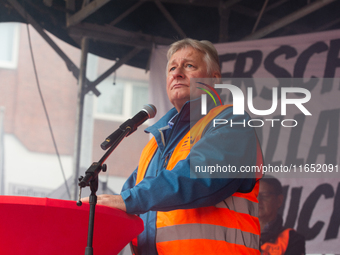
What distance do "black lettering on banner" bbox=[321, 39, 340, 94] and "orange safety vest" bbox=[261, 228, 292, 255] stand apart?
1.36 m

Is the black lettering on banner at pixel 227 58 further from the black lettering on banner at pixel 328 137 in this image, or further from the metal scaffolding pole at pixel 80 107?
the metal scaffolding pole at pixel 80 107

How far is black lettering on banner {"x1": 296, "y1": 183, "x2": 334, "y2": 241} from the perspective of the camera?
3189mm

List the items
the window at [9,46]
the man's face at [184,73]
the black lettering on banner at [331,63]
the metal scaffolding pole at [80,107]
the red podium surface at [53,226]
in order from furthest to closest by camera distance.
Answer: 1. the window at [9,46]
2. the metal scaffolding pole at [80,107]
3. the black lettering on banner at [331,63]
4. the man's face at [184,73]
5. the red podium surface at [53,226]

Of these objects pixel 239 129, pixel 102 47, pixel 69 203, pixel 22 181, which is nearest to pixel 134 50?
pixel 102 47

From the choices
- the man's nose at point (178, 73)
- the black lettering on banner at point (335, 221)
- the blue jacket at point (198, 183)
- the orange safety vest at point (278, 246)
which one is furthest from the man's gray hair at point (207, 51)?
the orange safety vest at point (278, 246)

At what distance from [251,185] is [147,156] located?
53cm

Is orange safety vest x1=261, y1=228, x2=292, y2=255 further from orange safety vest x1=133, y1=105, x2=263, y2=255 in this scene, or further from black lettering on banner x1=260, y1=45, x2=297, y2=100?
orange safety vest x1=133, y1=105, x2=263, y2=255

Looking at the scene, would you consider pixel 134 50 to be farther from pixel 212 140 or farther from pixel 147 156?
pixel 212 140

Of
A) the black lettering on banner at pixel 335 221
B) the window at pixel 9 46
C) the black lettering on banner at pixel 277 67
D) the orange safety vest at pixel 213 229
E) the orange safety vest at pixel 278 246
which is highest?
the window at pixel 9 46

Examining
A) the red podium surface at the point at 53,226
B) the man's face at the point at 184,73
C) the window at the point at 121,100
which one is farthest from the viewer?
the window at the point at 121,100

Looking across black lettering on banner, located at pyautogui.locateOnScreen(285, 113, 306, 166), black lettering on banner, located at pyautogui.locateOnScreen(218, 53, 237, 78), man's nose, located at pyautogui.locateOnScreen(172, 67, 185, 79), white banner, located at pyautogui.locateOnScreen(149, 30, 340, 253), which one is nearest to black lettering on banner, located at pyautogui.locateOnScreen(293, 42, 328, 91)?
white banner, located at pyautogui.locateOnScreen(149, 30, 340, 253)

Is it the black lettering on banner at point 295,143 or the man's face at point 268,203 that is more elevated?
the black lettering on banner at point 295,143

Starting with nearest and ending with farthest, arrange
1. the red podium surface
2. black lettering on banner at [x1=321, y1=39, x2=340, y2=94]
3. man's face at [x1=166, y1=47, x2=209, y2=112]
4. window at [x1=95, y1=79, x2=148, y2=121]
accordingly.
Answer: the red podium surface
man's face at [x1=166, y1=47, x2=209, y2=112]
black lettering on banner at [x1=321, y1=39, x2=340, y2=94]
window at [x1=95, y1=79, x2=148, y2=121]

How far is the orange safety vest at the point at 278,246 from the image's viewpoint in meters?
3.34
